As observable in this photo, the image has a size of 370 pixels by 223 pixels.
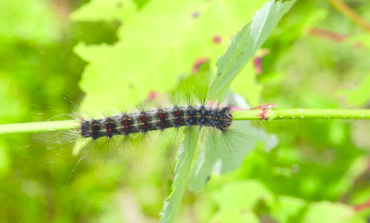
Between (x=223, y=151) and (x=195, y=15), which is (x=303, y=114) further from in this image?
(x=195, y=15)

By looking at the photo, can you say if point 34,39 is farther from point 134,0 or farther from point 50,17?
point 134,0

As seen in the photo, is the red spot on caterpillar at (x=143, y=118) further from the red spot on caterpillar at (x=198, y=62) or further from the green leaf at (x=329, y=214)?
the green leaf at (x=329, y=214)

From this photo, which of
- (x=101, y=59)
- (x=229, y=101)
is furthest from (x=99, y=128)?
(x=229, y=101)

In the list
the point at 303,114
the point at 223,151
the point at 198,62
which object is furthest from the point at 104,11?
the point at 303,114

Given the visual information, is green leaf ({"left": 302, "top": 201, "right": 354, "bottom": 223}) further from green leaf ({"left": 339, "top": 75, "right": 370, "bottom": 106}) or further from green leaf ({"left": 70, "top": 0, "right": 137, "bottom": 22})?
green leaf ({"left": 70, "top": 0, "right": 137, "bottom": 22})

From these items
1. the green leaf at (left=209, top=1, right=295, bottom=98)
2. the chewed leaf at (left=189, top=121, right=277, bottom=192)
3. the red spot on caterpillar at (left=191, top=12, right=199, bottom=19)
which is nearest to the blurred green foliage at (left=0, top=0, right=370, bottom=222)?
the red spot on caterpillar at (left=191, top=12, right=199, bottom=19)

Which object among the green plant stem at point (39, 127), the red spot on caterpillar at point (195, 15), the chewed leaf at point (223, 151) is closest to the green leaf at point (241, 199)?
the chewed leaf at point (223, 151)
